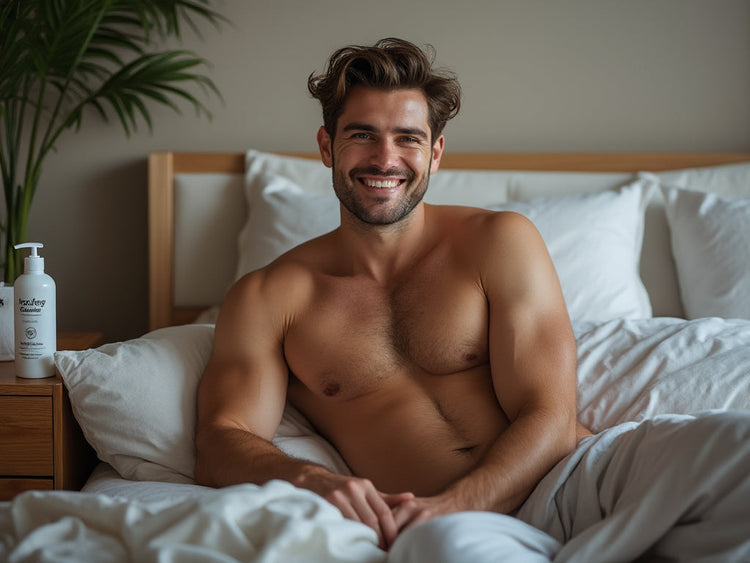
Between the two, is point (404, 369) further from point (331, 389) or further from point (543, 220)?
point (543, 220)

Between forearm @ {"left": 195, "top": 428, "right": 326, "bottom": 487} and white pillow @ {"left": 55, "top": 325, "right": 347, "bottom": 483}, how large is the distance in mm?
74

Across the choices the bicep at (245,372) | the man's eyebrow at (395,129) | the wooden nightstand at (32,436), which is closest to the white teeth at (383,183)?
the man's eyebrow at (395,129)

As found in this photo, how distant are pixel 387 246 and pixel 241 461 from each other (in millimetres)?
609

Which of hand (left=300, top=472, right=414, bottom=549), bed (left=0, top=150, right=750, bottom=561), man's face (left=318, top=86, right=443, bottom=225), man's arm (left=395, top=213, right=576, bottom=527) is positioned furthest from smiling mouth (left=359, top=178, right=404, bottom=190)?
hand (left=300, top=472, right=414, bottom=549)

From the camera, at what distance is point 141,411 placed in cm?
170

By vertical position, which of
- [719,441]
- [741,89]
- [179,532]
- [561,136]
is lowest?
[179,532]

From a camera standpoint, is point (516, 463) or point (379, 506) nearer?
point (379, 506)

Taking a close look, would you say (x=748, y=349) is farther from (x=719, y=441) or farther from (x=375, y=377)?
(x=375, y=377)

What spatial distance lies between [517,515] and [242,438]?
540 millimetres

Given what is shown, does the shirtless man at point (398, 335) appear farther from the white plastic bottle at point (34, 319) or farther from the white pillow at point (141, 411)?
the white plastic bottle at point (34, 319)

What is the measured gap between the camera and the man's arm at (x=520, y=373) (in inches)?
57.3

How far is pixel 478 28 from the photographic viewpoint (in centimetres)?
276

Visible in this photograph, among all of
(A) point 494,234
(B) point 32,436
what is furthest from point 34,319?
(A) point 494,234

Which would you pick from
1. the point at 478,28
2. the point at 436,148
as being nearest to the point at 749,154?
the point at 478,28
